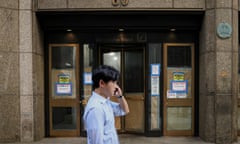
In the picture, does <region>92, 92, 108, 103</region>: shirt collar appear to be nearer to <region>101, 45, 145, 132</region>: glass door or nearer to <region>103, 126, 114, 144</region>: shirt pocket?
<region>103, 126, 114, 144</region>: shirt pocket

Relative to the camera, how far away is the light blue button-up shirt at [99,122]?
1.92 meters

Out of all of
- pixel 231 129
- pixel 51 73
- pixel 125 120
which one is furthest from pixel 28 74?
pixel 231 129

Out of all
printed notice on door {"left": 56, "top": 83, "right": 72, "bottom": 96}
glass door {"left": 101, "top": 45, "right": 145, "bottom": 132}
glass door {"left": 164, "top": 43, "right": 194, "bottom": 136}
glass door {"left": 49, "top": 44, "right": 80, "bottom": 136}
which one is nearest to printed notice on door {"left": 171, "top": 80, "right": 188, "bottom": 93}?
glass door {"left": 164, "top": 43, "right": 194, "bottom": 136}

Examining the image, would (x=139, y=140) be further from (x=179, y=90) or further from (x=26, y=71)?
(x=26, y=71)

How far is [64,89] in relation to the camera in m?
6.89

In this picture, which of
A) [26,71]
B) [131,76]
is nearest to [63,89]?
[26,71]

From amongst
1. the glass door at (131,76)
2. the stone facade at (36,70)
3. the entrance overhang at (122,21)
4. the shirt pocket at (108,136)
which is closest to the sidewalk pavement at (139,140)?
the stone facade at (36,70)

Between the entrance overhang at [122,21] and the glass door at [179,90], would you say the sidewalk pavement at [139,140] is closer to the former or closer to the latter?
the glass door at [179,90]

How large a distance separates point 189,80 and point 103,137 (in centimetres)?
540

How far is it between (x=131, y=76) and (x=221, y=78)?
2.67 meters

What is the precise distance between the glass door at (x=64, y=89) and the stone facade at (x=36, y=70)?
638mm

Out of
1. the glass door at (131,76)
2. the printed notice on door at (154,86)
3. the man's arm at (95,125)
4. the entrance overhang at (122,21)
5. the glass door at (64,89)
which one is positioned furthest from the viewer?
the glass door at (131,76)

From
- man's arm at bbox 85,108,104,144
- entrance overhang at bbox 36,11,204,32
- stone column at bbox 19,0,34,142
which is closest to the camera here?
man's arm at bbox 85,108,104,144

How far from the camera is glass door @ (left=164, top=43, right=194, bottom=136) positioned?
6797 millimetres
